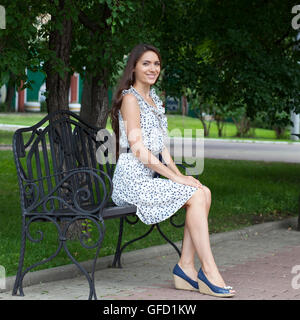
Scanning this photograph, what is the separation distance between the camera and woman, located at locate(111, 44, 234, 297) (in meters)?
Result: 5.55

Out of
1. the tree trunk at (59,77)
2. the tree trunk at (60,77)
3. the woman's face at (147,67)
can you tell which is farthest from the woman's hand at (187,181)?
the tree trunk at (59,77)

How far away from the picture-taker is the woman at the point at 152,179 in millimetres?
5555

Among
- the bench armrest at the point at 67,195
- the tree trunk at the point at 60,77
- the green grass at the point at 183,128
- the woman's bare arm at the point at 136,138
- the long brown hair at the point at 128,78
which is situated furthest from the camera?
the green grass at the point at 183,128

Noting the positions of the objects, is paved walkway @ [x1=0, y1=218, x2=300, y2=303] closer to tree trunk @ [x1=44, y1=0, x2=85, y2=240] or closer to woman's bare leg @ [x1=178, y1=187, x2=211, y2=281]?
woman's bare leg @ [x1=178, y1=187, x2=211, y2=281]

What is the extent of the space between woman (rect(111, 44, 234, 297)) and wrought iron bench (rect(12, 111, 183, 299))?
0.19m

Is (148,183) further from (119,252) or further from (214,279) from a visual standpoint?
(119,252)

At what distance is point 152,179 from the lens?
5.82 meters

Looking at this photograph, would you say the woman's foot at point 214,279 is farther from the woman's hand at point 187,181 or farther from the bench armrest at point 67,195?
the bench armrest at point 67,195

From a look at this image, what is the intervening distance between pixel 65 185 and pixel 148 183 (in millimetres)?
1113

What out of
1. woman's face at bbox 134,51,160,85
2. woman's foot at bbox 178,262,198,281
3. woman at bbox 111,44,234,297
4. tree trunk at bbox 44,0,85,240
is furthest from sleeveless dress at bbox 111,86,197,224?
tree trunk at bbox 44,0,85,240

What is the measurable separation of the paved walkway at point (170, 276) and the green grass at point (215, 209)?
269 mm
